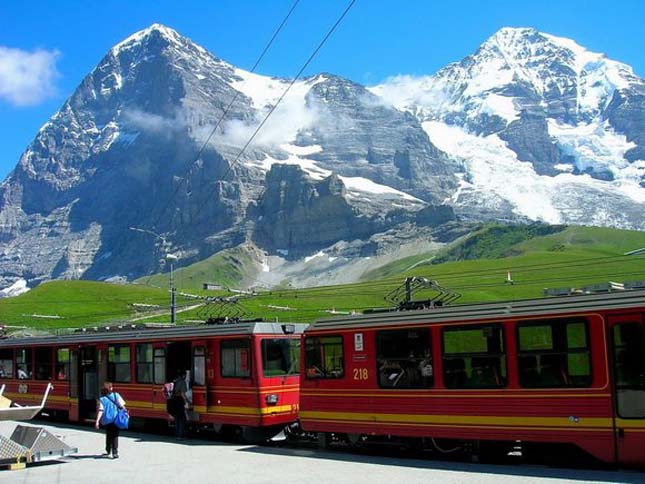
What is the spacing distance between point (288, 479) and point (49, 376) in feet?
63.7

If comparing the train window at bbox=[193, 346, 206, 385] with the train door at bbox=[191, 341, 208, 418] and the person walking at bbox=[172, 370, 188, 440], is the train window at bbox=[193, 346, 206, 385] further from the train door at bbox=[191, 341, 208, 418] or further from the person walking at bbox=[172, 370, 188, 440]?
the person walking at bbox=[172, 370, 188, 440]

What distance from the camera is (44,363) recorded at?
105ft

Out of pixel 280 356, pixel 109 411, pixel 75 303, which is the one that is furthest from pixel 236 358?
pixel 75 303

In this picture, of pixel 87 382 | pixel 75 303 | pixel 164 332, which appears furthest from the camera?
pixel 75 303

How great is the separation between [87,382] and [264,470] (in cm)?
1513

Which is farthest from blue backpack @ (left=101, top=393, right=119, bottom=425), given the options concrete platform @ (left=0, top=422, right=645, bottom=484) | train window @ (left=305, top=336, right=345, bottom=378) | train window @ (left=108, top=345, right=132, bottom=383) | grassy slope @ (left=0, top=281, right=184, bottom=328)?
grassy slope @ (left=0, top=281, right=184, bottom=328)

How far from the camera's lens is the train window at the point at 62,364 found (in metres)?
30.6

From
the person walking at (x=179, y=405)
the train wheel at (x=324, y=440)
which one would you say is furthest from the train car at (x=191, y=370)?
the train wheel at (x=324, y=440)

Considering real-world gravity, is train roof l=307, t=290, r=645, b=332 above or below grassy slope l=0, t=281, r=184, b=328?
below

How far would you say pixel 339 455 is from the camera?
756 inches

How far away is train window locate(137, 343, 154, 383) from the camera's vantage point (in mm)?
26062

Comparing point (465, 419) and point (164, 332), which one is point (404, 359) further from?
point (164, 332)

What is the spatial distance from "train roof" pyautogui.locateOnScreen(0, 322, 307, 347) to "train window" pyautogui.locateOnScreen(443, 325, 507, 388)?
6512mm

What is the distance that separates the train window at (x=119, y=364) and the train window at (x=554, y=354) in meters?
15.3
